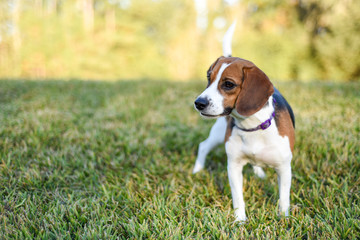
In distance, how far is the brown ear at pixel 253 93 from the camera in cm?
213

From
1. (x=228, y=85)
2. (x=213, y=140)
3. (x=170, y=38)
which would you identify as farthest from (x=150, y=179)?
(x=170, y=38)

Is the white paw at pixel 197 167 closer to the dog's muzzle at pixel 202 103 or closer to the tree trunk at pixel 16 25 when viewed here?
the dog's muzzle at pixel 202 103

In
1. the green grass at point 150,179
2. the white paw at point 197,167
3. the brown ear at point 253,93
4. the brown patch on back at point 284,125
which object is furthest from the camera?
the white paw at point 197,167

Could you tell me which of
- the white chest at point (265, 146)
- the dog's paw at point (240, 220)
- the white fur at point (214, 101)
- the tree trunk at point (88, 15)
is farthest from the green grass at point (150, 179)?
the tree trunk at point (88, 15)

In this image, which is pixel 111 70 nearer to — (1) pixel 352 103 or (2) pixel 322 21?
(2) pixel 322 21

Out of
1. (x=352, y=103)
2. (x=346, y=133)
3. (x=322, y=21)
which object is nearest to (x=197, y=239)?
(x=346, y=133)

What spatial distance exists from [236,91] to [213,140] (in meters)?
1.24

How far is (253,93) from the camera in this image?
215 cm

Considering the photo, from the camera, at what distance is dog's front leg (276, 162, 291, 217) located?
242cm

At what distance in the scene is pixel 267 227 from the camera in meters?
2.24

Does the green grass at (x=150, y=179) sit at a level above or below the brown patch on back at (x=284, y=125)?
below

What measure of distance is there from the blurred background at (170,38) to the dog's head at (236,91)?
16.5m

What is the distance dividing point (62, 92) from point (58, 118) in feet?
7.24

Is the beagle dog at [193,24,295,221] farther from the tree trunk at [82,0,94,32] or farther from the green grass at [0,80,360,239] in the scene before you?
the tree trunk at [82,0,94,32]
